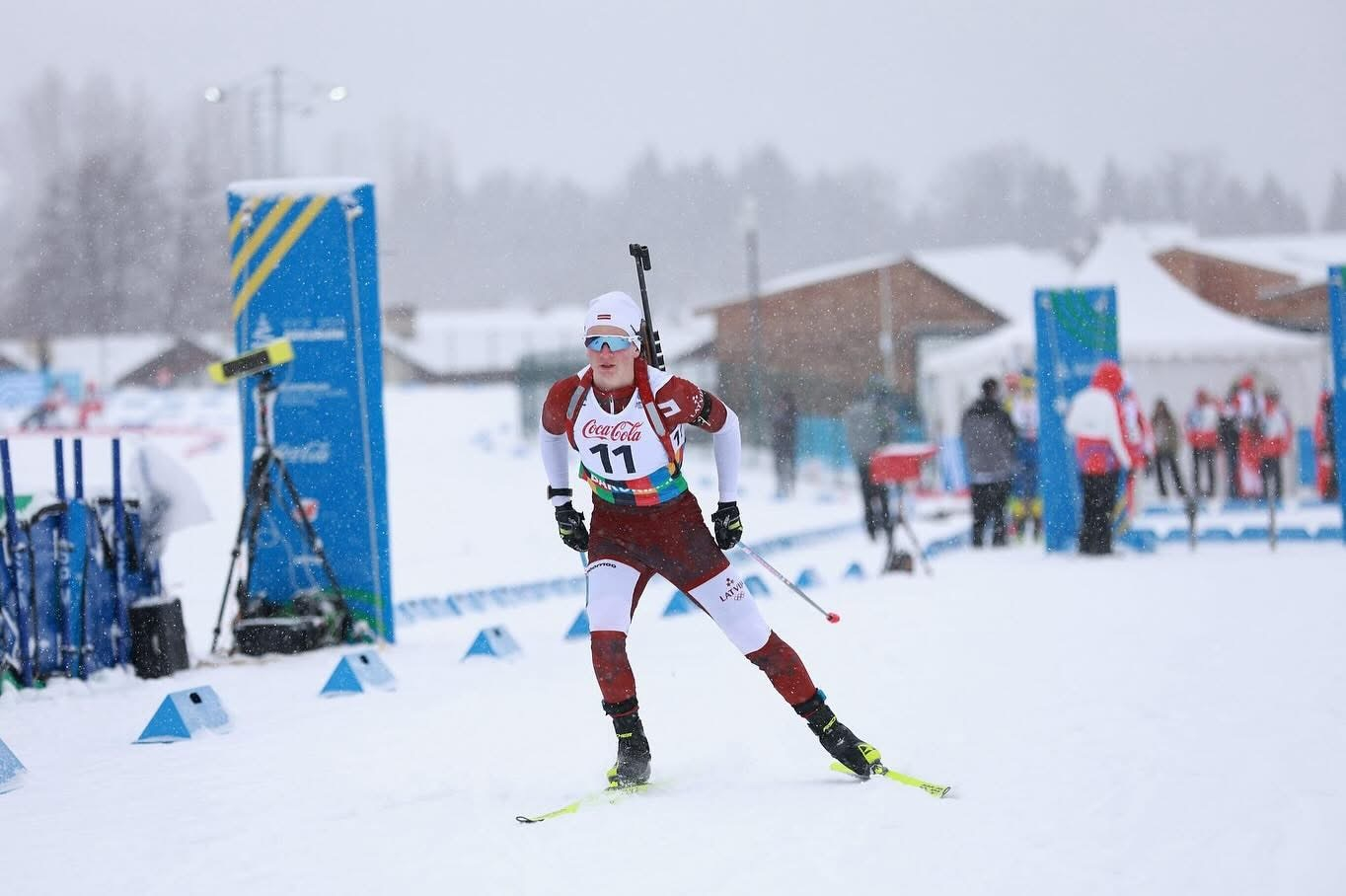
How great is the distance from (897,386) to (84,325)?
44654 millimetres

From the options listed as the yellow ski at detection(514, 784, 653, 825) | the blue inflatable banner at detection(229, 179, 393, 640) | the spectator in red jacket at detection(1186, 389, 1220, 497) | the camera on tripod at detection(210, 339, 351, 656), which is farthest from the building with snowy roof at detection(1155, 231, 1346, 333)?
the yellow ski at detection(514, 784, 653, 825)

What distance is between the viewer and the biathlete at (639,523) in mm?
5500

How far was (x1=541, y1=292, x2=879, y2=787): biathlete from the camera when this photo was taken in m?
5.50

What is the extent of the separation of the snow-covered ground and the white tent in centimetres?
1301

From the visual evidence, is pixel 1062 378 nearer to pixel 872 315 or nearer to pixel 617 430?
pixel 617 430

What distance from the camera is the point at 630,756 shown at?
549 centimetres

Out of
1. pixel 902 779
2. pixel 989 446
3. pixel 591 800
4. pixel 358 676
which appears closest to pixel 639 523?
pixel 591 800

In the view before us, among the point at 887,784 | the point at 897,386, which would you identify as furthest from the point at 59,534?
the point at 897,386

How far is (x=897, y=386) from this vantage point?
45.2m

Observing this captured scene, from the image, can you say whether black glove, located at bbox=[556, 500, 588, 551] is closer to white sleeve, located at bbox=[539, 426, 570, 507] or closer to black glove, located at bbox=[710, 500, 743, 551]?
white sleeve, located at bbox=[539, 426, 570, 507]

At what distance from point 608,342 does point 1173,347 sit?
2041 centimetres

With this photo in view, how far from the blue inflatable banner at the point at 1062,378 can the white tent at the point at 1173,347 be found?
333 inches

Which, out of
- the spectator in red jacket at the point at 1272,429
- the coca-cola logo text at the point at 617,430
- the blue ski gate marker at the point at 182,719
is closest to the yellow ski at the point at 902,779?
the coca-cola logo text at the point at 617,430

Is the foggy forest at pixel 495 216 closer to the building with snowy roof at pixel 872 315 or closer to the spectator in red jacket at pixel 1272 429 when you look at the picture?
the building with snowy roof at pixel 872 315
